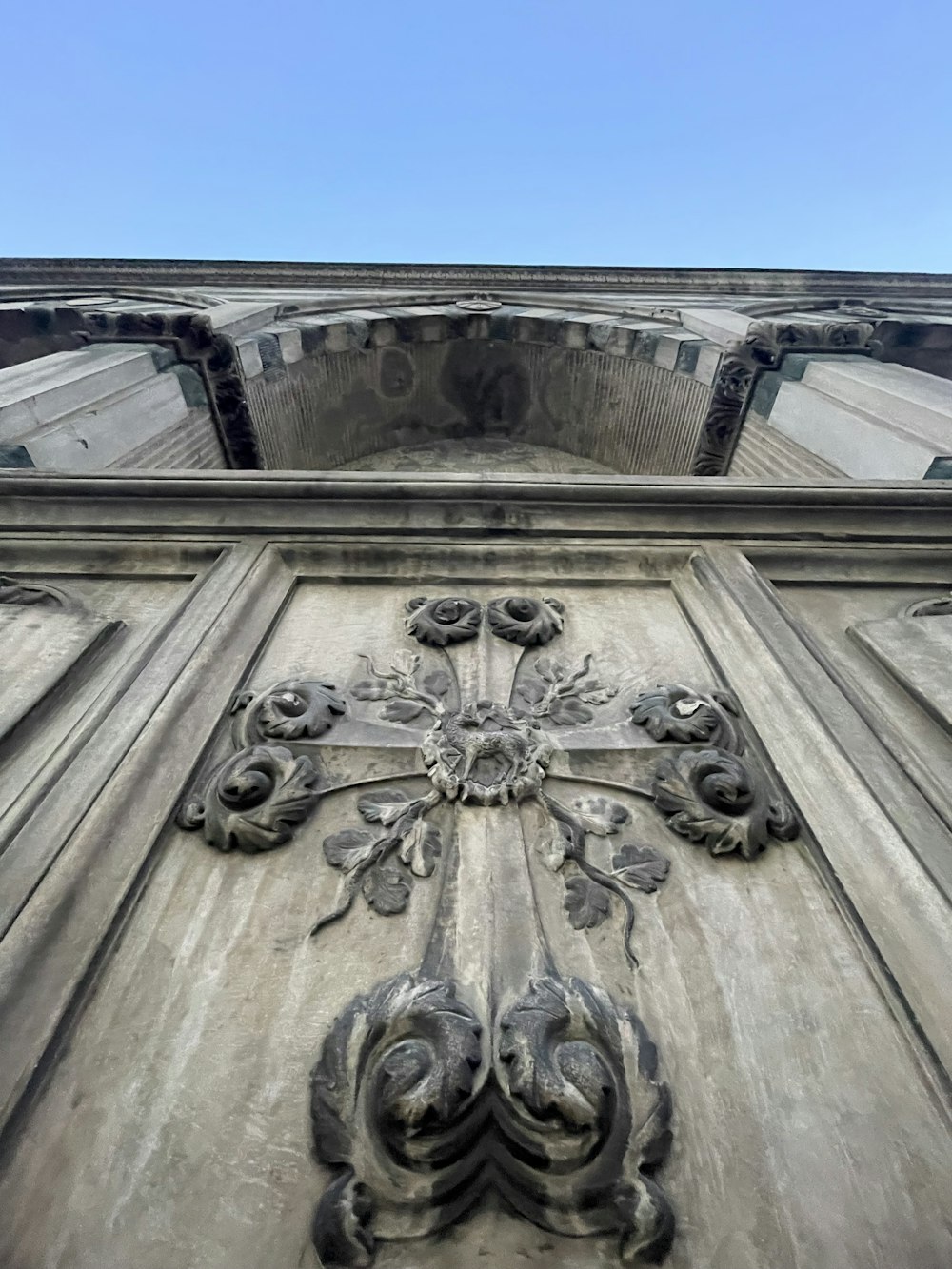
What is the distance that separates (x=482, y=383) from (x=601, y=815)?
8.10 metres

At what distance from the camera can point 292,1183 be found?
1346 mm

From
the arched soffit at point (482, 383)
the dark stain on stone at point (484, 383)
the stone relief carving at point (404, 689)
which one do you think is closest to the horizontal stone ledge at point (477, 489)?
the stone relief carving at point (404, 689)

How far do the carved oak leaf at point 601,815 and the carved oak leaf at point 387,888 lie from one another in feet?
1.68

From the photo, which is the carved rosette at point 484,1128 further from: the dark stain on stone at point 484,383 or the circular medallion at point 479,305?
the circular medallion at point 479,305

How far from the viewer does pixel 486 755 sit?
2.26 meters

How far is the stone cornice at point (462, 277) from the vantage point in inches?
418

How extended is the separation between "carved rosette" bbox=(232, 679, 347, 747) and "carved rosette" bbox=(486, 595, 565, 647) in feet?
2.30

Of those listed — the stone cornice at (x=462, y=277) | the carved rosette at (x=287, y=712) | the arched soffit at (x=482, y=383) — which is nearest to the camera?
the carved rosette at (x=287, y=712)

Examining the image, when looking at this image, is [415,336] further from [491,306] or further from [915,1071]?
→ [915,1071]

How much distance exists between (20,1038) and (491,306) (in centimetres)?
975

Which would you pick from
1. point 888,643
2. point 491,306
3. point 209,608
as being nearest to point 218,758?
point 209,608

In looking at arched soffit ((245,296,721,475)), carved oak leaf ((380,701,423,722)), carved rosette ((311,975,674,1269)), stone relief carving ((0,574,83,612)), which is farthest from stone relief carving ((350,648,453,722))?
arched soffit ((245,296,721,475))

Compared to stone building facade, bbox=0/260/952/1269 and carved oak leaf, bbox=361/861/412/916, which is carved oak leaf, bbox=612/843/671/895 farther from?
carved oak leaf, bbox=361/861/412/916

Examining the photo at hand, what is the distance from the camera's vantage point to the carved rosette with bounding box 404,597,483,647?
285 cm
